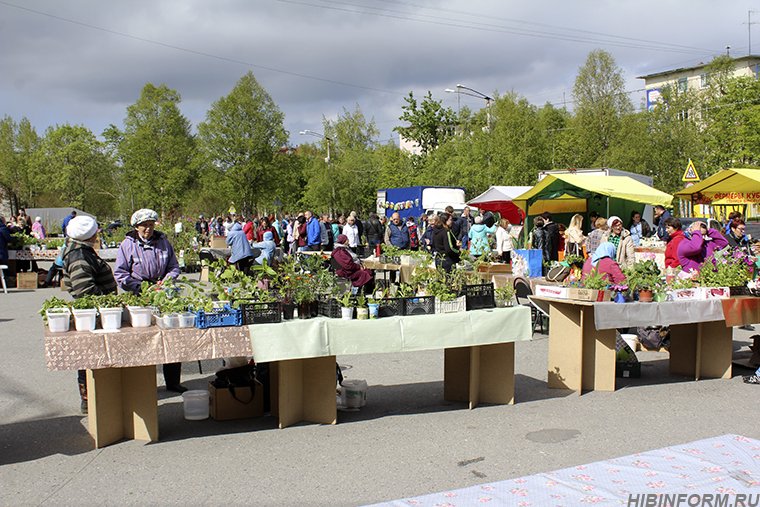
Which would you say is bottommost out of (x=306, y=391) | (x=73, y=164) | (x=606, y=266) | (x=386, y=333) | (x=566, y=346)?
(x=306, y=391)

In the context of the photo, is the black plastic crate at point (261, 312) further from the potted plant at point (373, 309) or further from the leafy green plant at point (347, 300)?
the potted plant at point (373, 309)

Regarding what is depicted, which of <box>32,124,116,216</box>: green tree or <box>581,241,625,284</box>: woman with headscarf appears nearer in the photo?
<box>581,241,625,284</box>: woman with headscarf

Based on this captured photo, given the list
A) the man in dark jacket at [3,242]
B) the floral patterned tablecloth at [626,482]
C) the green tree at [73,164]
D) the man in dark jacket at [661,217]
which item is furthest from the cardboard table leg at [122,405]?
the green tree at [73,164]

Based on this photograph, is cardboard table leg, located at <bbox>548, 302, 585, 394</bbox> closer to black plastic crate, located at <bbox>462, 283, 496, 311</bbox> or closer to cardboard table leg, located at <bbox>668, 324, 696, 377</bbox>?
black plastic crate, located at <bbox>462, 283, 496, 311</bbox>

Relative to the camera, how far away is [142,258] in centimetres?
650

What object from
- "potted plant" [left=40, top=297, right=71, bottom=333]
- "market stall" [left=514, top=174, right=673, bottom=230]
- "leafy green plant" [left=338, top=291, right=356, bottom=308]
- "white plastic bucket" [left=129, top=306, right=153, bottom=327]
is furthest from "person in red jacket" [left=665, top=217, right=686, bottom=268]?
"potted plant" [left=40, top=297, right=71, bottom=333]

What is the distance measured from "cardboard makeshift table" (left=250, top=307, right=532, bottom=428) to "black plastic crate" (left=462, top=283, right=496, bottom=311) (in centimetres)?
15

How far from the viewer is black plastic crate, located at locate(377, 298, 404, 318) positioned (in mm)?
6102

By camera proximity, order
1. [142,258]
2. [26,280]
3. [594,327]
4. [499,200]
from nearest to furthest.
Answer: [142,258]
[594,327]
[26,280]
[499,200]

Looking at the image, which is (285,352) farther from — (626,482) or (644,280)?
(644,280)

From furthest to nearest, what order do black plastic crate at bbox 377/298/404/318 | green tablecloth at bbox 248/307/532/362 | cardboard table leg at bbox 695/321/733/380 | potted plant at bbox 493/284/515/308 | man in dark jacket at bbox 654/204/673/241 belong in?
man in dark jacket at bbox 654/204/673/241
cardboard table leg at bbox 695/321/733/380
potted plant at bbox 493/284/515/308
black plastic crate at bbox 377/298/404/318
green tablecloth at bbox 248/307/532/362

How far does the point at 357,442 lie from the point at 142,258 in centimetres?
249

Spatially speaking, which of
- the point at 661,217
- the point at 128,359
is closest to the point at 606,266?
the point at 128,359

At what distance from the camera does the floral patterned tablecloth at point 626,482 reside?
4.23 meters
